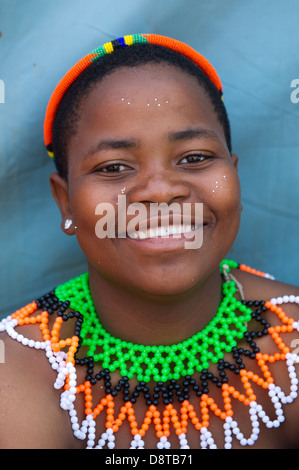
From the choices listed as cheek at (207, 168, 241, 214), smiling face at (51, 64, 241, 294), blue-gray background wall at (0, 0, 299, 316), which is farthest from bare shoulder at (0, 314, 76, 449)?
blue-gray background wall at (0, 0, 299, 316)

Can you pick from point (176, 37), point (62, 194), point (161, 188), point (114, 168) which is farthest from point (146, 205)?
point (176, 37)

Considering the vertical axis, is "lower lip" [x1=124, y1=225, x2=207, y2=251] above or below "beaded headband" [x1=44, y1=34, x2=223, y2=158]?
below

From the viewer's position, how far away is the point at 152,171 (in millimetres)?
1436

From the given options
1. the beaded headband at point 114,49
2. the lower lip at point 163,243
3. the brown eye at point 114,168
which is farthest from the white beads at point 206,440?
the beaded headband at point 114,49

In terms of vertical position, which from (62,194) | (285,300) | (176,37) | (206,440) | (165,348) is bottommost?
(206,440)

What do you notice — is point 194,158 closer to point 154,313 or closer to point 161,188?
point 161,188

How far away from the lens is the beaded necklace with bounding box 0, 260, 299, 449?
151cm

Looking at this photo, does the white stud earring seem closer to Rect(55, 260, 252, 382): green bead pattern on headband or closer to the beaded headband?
Rect(55, 260, 252, 382): green bead pattern on headband

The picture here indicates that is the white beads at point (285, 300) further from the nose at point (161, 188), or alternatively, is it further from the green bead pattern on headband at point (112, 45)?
the green bead pattern on headband at point (112, 45)

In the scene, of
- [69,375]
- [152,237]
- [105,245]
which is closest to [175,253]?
[152,237]

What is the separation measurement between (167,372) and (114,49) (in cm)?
90

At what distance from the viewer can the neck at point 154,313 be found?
5.17 feet
